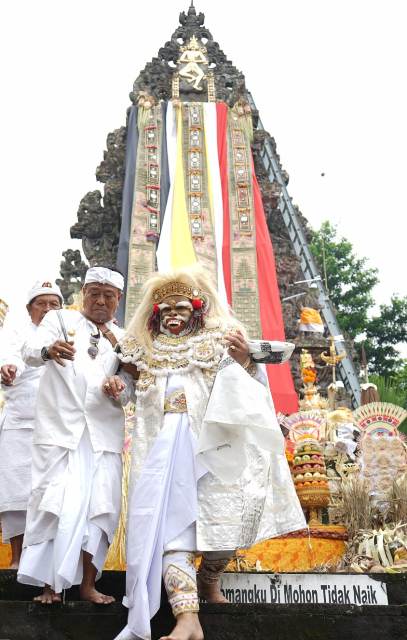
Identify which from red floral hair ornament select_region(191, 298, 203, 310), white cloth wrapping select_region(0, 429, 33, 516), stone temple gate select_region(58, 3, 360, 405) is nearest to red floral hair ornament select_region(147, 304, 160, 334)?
red floral hair ornament select_region(191, 298, 203, 310)

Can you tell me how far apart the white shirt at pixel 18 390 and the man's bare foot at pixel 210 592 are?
1.50 m

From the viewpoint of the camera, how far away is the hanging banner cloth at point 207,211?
1330cm

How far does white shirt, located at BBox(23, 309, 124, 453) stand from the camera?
3.46 meters

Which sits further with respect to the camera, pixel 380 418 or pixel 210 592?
pixel 380 418

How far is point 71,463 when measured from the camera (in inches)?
133

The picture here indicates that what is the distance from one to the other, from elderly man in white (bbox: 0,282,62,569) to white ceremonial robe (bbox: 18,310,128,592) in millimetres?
680

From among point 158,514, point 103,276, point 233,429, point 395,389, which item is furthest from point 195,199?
point 158,514

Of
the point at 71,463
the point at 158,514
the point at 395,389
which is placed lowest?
the point at 158,514

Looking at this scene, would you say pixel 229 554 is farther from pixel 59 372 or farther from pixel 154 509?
pixel 59 372

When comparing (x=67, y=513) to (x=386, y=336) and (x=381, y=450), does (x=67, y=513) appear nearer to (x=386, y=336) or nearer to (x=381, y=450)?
(x=381, y=450)

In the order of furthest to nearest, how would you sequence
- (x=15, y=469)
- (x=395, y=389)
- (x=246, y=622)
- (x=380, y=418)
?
(x=395, y=389), (x=380, y=418), (x=15, y=469), (x=246, y=622)

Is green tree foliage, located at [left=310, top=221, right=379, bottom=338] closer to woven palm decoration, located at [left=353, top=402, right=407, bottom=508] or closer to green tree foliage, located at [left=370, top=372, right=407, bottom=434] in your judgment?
green tree foliage, located at [left=370, top=372, right=407, bottom=434]

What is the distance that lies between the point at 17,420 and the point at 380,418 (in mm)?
3710

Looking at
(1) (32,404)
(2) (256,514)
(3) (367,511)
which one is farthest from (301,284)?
(2) (256,514)
